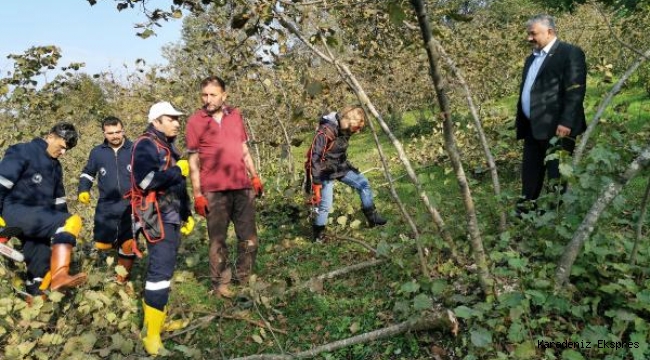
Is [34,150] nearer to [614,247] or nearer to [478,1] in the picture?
[614,247]

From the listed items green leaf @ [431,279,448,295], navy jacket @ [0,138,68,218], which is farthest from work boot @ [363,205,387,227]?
navy jacket @ [0,138,68,218]

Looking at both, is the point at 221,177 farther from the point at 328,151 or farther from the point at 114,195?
the point at 114,195

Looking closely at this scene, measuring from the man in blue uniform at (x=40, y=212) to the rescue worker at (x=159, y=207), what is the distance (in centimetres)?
110

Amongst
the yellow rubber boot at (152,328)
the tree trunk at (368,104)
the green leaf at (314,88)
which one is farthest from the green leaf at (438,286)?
the yellow rubber boot at (152,328)

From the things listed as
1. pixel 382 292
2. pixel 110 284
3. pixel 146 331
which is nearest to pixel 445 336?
pixel 382 292

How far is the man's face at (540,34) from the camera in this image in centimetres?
396

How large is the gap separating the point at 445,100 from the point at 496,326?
1.42 metres

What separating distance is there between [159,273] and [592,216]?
325cm

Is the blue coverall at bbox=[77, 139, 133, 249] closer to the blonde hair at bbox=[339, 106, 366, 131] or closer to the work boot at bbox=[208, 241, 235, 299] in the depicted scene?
the work boot at bbox=[208, 241, 235, 299]

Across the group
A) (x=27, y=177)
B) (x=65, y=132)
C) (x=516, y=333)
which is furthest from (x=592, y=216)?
(x=27, y=177)

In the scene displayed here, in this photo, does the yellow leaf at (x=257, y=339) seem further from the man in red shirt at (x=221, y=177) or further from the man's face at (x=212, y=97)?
the man's face at (x=212, y=97)

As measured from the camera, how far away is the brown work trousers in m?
4.52

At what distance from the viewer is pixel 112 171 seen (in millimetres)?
5410

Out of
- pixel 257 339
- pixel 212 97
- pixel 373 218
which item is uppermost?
pixel 212 97
